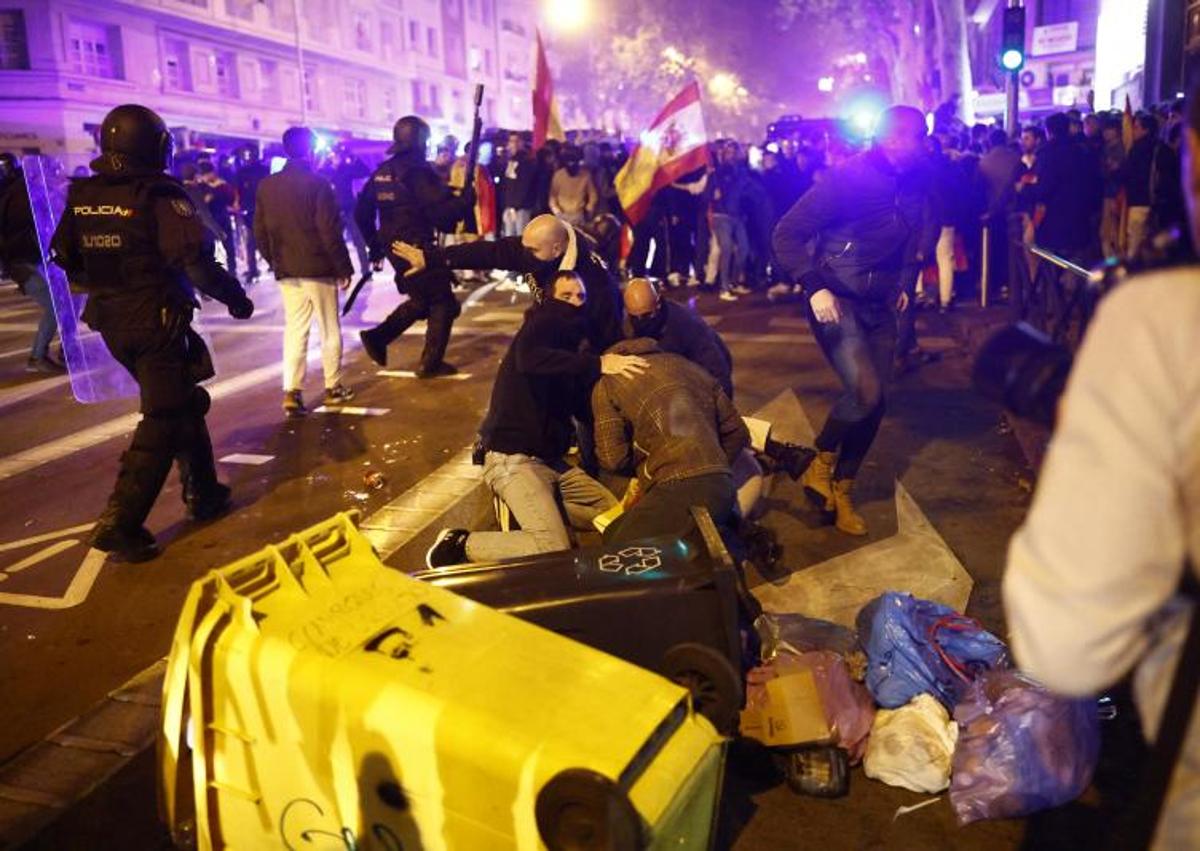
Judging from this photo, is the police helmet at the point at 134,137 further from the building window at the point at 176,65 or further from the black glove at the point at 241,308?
the building window at the point at 176,65

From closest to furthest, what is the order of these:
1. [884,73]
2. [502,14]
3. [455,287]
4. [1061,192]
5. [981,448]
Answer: [981,448] → [1061,192] → [455,287] → [884,73] → [502,14]

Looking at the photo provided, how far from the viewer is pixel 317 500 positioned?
6.36 metres

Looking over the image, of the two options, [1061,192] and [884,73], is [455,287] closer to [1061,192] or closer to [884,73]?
[1061,192]

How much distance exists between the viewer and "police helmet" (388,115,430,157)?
383 inches

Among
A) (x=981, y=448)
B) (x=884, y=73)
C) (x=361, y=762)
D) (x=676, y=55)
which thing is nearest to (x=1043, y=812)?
(x=361, y=762)

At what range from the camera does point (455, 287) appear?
16609mm

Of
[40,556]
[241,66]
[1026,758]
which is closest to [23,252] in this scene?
[40,556]

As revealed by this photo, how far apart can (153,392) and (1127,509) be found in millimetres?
4982

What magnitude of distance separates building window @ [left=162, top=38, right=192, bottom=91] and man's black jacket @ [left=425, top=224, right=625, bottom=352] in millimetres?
39113

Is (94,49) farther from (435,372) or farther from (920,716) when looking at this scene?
(920,716)

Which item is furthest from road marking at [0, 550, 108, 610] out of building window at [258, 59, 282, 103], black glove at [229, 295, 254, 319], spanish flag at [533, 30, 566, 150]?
building window at [258, 59, 282, 103]

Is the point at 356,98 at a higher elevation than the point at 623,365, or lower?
higher

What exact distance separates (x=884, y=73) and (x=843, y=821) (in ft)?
209

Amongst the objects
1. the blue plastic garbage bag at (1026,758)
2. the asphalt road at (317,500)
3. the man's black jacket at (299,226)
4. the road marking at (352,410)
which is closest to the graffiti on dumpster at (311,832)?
the asphalt road at (317,500)
